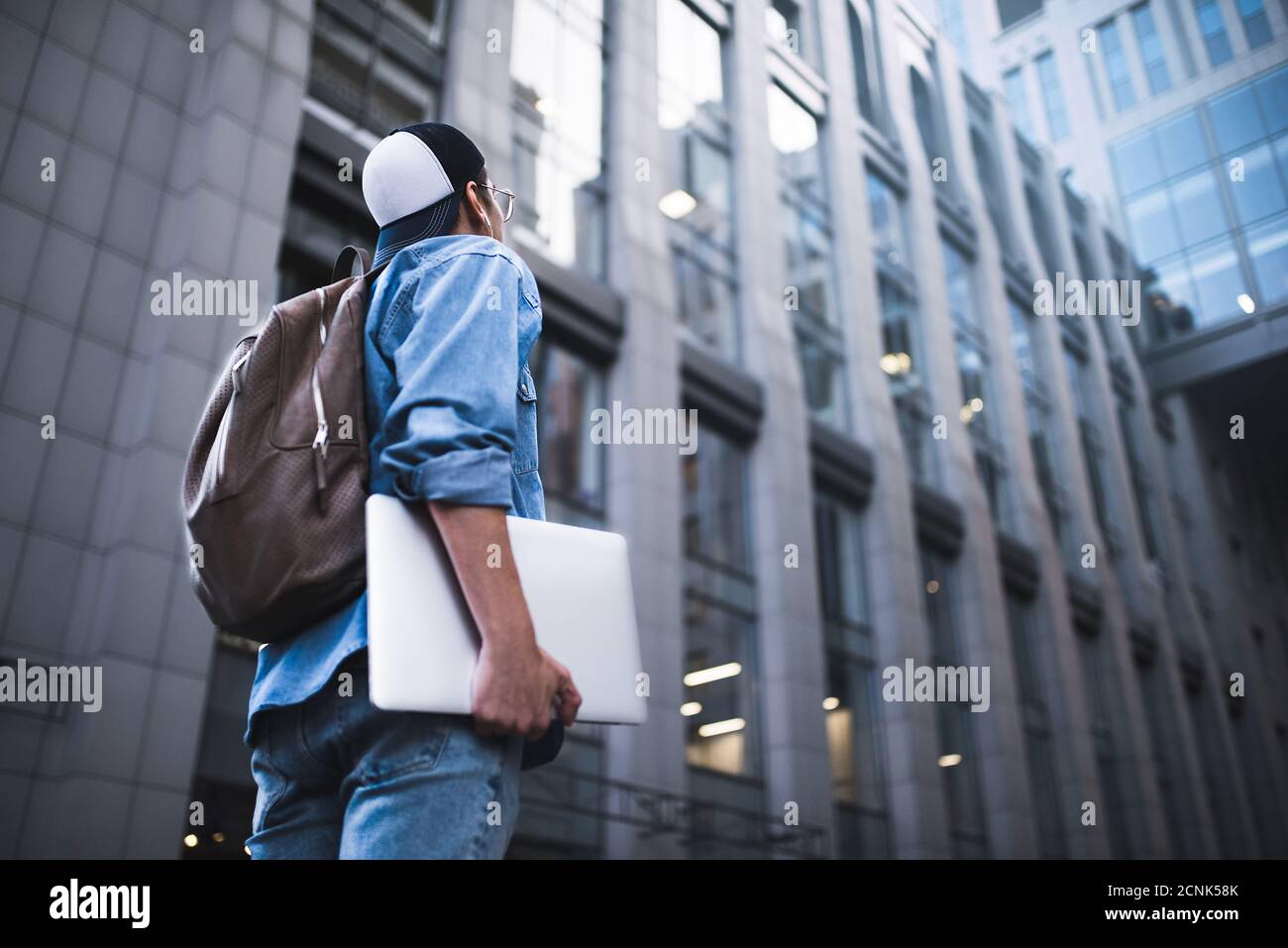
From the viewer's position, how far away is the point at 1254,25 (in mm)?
29188

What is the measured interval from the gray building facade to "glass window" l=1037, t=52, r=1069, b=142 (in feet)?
3.45

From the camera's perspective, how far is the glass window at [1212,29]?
98.6ft

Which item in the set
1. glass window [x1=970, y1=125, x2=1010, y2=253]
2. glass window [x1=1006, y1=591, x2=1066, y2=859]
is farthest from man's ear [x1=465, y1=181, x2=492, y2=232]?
glass window [x1=970, y1=125, x2=1010, y2=253]

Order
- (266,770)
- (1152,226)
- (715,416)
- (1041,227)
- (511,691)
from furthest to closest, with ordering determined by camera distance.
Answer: (1041,227) < (1152,226) < (715,416) < (266,770) < (511,691)

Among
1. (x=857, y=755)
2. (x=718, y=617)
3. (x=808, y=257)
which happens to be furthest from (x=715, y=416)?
(x=857, y=755)

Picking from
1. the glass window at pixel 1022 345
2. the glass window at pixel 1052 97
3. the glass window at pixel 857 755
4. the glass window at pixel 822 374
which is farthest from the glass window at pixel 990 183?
the glass window at pixel 857 755

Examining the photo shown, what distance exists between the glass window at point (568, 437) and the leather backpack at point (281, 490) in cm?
1358

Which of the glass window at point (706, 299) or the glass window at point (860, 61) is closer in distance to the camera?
the glass window at point (706, 299)

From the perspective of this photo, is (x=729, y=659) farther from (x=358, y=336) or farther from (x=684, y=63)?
(x=358, y=336)

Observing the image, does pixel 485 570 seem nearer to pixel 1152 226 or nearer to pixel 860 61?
pixel 860 61

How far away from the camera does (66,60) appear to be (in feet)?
38.0

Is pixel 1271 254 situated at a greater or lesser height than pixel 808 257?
greater

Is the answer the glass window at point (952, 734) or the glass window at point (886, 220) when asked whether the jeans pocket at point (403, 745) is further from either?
the glass window at point (886, 220)

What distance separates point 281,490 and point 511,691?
554 millimetres
